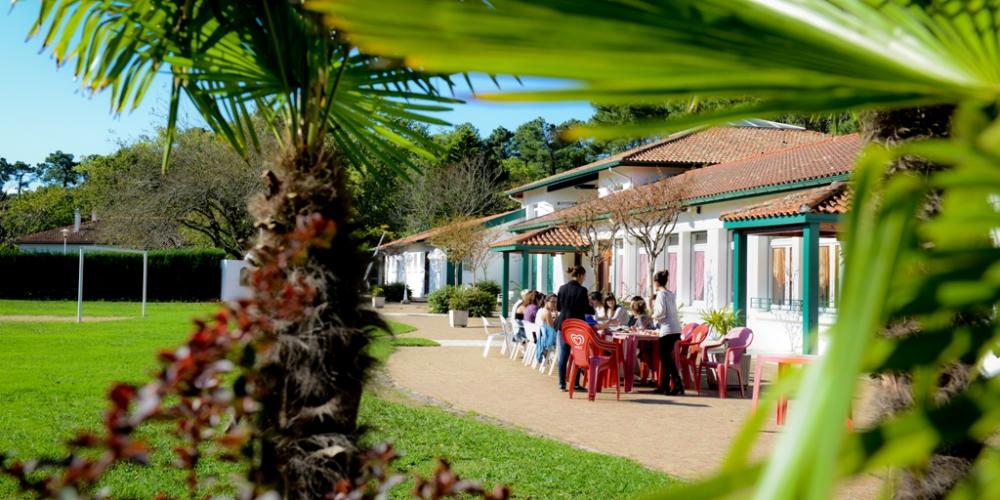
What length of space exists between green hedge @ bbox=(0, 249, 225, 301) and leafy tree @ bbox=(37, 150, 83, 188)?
126 meters

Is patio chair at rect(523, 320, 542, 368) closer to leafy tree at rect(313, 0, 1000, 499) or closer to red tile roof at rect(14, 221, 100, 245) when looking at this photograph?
leafy tree at rect(313, 0, 1000, 499)

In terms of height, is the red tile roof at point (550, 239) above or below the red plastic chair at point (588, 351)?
above

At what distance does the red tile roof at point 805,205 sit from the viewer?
15570 millimetres

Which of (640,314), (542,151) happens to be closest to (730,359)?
(640,314)

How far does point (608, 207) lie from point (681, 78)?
23.3m

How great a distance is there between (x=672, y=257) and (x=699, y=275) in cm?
158

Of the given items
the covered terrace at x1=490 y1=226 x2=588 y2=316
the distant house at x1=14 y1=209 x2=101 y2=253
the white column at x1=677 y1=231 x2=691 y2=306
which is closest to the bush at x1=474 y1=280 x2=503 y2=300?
the covered terrace at x1=490 y1=226 x2=588 y2=316

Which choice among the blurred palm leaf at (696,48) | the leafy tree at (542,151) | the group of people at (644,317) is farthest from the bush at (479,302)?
the leafy tree at (542,151)

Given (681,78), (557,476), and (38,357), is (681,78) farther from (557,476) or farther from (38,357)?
(38,357)

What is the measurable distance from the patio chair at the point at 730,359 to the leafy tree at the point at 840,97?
43.3ft

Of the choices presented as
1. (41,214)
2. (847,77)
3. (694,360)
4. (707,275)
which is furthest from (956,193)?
(41,214)

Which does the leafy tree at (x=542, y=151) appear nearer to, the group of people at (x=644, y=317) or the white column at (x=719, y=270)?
the white column at (x=719, y=270)

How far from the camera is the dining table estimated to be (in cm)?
1343

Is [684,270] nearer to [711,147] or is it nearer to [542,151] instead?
[711,147]
